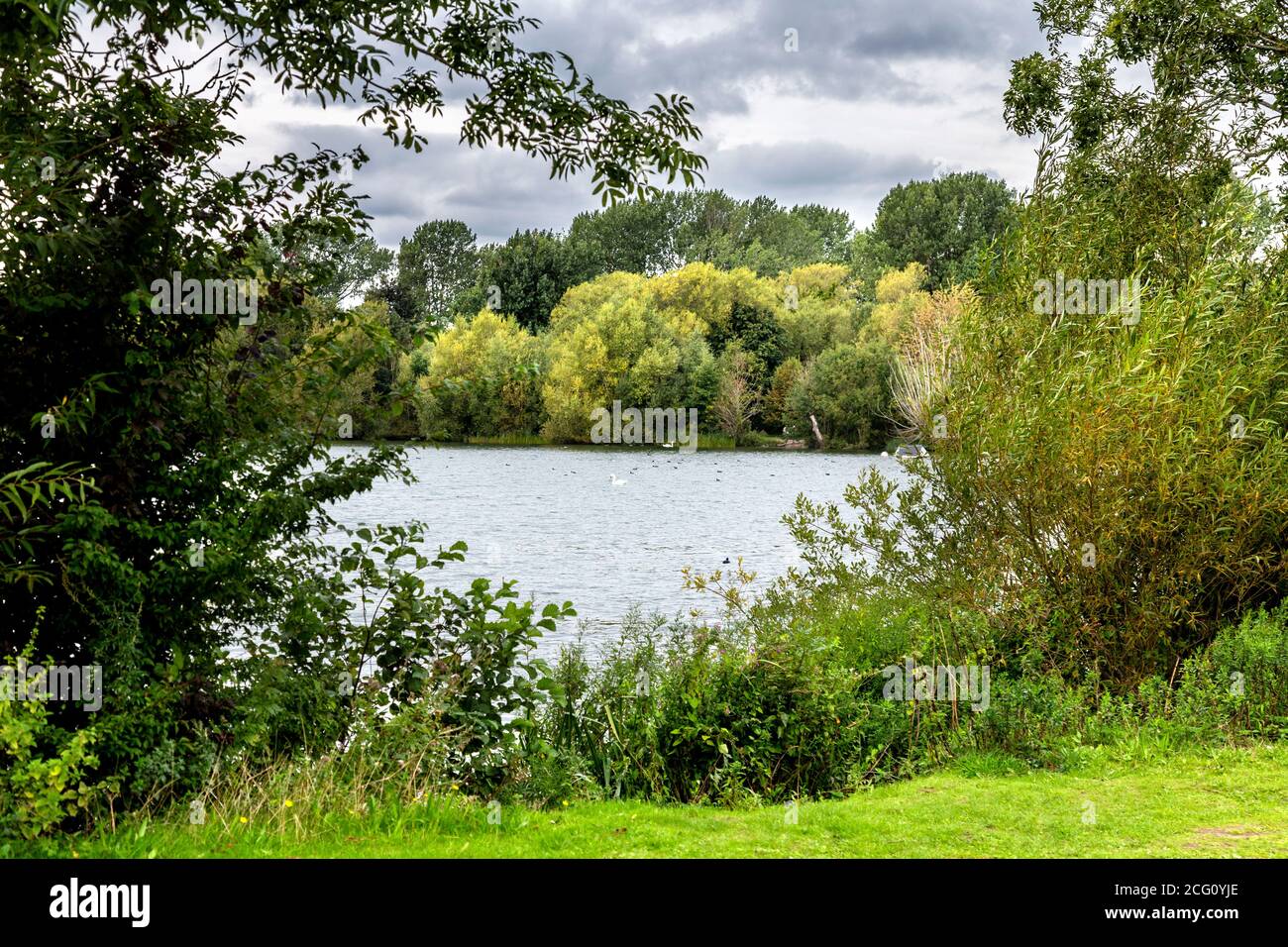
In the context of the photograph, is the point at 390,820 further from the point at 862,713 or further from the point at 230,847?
the point at 862,713

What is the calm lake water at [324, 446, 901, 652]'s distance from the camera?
2208cm

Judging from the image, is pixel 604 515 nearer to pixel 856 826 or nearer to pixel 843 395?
pixel 856 826

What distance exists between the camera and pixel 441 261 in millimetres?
107688

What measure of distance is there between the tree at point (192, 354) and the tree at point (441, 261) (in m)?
98.7

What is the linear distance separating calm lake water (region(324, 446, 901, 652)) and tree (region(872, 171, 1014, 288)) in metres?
38.2

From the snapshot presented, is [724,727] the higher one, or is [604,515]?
[724,727]

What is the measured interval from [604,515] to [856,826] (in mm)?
31303

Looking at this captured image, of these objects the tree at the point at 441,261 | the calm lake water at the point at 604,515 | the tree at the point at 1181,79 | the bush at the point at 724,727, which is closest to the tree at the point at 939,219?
the calm lake water at the point at 604,515

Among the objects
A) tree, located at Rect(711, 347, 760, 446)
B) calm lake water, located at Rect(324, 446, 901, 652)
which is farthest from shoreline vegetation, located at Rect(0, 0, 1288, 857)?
tree, located at Rect(711, 347, 760, 446)

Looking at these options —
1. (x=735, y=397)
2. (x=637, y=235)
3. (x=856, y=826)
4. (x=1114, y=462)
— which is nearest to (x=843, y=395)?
(x=735, y=397)

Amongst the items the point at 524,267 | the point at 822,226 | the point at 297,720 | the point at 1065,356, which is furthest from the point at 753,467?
the point at 822,226

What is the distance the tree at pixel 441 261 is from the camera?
4139 inches

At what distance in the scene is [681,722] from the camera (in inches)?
356

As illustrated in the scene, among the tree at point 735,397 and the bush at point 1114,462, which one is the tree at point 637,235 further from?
the bush at point 1114,462
